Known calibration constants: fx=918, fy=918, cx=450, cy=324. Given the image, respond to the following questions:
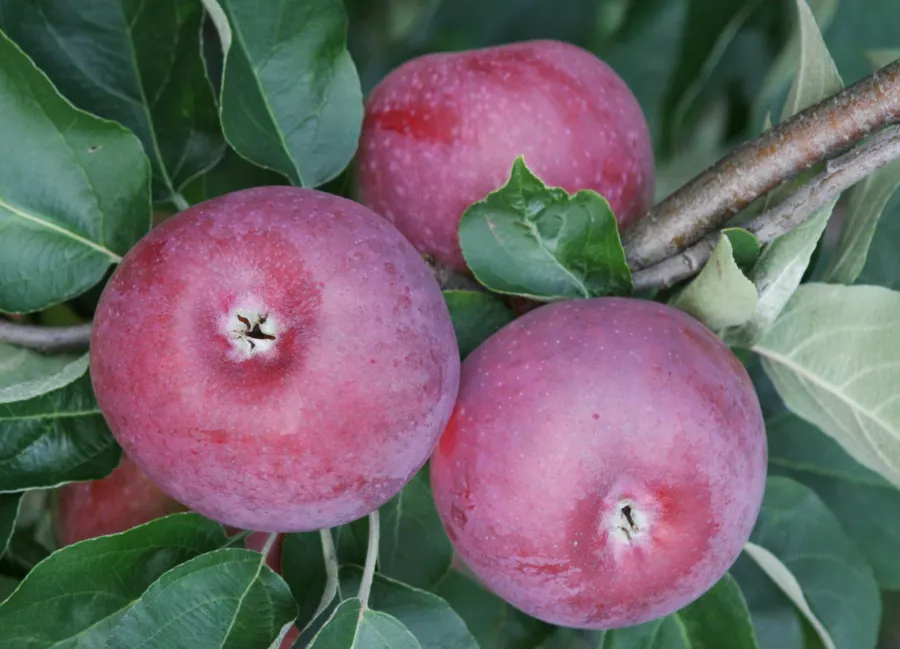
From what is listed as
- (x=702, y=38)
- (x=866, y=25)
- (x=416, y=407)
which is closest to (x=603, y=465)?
(x=416, y=407)

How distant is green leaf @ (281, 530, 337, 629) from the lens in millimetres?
749

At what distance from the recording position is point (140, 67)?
792 mm

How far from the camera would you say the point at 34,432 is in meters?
0.69

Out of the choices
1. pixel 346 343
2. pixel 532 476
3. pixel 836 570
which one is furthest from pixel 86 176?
pixel 836 570

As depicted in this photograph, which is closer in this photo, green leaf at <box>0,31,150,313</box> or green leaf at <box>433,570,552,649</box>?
green leaf at <box>0,31,150,313</box>

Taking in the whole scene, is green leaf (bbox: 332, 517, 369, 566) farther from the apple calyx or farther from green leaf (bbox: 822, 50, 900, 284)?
green leaf (bbox: 822, 50, 900, 284)

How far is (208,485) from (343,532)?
0.23 metres

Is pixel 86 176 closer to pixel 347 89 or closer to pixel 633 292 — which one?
pixel 347 89

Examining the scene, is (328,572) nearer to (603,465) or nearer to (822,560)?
(603,465)

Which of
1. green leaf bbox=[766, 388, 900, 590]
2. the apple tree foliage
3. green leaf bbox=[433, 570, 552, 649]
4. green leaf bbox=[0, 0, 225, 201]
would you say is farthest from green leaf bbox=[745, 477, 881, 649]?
green leaf bbox=[0, 0, 225, 201]

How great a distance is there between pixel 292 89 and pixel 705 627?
22.4 inches

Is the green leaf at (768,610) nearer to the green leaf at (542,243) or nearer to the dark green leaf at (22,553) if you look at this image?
the green leaf at (542,243)

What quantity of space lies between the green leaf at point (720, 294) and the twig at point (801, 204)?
0.06 feet

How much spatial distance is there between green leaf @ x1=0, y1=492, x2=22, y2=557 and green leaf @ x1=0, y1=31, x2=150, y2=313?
0.16m
